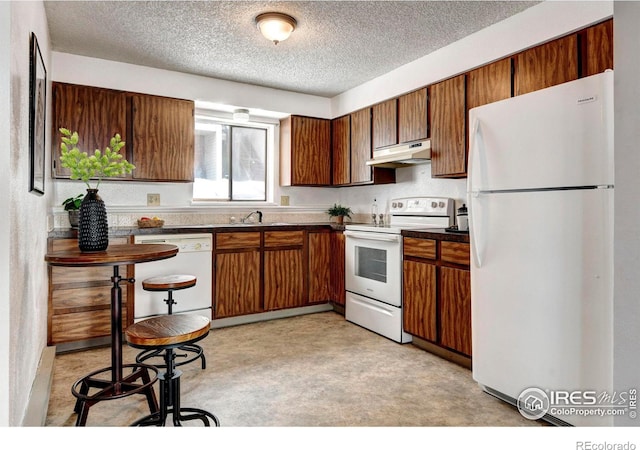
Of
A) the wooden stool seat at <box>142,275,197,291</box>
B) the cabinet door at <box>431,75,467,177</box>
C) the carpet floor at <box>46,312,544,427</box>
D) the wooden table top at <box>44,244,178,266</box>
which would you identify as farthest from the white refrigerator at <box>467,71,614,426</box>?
the wooden stool seat at <box>142,275,197,291</box>

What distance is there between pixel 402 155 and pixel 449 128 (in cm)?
49

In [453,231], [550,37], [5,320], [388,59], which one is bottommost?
[5,320]

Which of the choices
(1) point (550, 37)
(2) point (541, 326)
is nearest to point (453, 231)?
(2) point (541, 326)

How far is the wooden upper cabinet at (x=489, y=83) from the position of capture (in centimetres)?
281

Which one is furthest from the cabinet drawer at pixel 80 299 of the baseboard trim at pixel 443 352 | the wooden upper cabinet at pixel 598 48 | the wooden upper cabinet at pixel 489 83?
the wooden upper cabinet at pixel 598 48

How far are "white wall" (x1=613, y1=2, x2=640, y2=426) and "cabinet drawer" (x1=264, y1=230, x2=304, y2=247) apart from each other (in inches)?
123

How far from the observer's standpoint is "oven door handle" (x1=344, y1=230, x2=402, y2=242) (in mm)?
3373

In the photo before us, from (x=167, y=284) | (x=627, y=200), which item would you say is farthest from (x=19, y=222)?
(x=627, y=200)

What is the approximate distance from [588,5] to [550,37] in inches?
9.7

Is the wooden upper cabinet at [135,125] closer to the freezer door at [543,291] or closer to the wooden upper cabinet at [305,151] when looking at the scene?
the wooden upper cabinet at [305,151]

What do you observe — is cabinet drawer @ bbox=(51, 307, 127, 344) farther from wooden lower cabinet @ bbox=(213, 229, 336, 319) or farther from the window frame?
the window frame

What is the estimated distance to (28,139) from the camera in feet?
6.08

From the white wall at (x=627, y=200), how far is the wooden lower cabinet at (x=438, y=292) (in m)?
1.49

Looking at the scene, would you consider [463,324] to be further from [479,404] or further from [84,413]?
[84,413]
